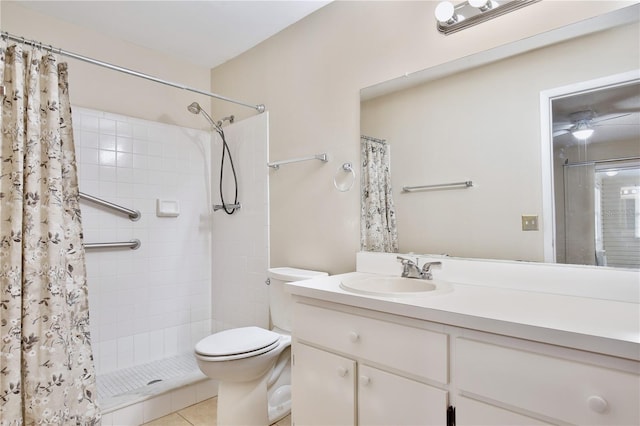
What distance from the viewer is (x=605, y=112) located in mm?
1205

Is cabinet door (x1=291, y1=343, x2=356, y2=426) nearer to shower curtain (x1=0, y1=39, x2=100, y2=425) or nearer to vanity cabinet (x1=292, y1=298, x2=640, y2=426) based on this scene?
vanity cabinet (x1=292, y1=298, x2=640, y2=426)

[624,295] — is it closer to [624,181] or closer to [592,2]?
[624,181]

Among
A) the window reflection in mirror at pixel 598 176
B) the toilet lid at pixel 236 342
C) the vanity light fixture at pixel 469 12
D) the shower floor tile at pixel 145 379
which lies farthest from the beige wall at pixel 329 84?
the shower floor tile at pixel 145 379

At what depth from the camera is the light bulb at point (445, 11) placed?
1.48 metres

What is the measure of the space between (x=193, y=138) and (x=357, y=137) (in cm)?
154

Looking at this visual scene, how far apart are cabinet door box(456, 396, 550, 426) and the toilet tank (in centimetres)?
107

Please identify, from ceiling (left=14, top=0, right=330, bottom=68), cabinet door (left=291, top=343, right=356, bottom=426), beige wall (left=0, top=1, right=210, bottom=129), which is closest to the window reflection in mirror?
cabinet door (left=291, top=343, right=356, bottom=426)

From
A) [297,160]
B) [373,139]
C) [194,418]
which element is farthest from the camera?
[297,160]

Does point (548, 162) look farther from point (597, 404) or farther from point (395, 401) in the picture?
point (395, 401)

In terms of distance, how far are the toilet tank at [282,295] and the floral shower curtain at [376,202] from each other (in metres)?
0.37

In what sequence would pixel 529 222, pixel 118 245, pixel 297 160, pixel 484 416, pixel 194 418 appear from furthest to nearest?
pixel 118 245, pixel 297 160, pixel 194 418, pixel 529 222, pixel 484 416

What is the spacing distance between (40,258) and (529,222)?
203cm

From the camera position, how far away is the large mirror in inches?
50.1

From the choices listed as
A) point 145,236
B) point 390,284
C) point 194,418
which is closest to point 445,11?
point 390,284
